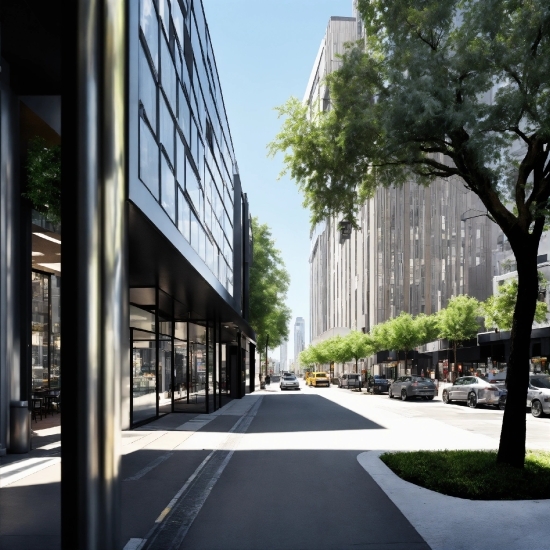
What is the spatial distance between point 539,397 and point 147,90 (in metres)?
19.1

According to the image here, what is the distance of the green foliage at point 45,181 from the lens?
41.8 feet

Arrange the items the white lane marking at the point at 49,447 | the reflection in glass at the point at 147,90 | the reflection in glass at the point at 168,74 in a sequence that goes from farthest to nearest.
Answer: the reflection in glass at the point at 168,74 < the white lane marking at the point at 49,447 < the reflection in glass at the point at 147,90

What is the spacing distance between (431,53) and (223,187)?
21537 millimetres

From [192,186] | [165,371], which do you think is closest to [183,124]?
[192,186]

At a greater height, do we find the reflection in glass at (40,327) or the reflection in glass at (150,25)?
the reflection in glass at (150,25)

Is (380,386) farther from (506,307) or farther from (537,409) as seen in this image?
(537,409)

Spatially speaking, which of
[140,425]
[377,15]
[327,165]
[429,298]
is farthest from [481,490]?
[429,298]

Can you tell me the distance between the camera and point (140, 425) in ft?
68.5

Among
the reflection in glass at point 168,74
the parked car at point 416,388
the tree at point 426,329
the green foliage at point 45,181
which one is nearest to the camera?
the green foliage at point 45,181

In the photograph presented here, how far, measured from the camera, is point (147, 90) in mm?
12938

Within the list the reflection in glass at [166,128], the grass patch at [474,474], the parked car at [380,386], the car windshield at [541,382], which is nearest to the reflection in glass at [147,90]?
the reflection in glass at [166,128]

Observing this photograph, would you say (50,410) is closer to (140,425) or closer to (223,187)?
(140,425)

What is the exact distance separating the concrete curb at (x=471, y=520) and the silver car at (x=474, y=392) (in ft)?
76.5

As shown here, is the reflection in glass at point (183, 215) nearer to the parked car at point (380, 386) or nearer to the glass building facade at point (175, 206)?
the glass building facade at point (175, 206)
